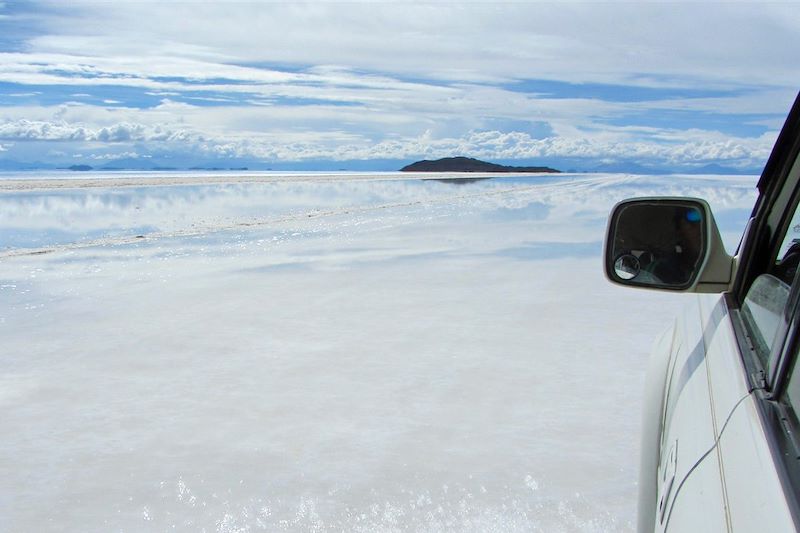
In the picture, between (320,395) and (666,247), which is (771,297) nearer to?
(666,247)

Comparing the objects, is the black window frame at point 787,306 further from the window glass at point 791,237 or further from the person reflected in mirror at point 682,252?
the person reflected in mirror at point 682,252

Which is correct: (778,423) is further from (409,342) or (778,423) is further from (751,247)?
(409,342)

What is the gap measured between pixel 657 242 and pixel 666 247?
0.04 metres

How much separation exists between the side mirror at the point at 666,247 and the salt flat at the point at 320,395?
1.54m

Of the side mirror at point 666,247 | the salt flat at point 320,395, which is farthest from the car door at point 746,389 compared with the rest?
the salt flat at point 320,395

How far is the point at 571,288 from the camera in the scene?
955 cm

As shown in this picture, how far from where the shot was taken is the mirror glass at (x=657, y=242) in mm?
2125

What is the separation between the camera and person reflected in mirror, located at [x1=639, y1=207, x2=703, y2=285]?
2.12 meters

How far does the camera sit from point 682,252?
215 cm

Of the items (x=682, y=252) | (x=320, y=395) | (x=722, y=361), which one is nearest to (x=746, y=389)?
(x=722, y=361)

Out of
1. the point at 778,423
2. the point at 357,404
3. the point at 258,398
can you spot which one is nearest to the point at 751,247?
the point at 778,423

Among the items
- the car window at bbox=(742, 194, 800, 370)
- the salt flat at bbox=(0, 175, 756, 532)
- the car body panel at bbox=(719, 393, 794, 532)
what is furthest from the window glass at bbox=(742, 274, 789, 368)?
the salt flat at bbox=(0, 175, 756, 532)

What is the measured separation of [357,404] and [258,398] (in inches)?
24.1

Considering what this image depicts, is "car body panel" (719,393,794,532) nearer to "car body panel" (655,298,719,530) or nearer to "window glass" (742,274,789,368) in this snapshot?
"car body panel" (655,298,719,530)
